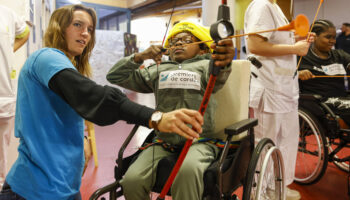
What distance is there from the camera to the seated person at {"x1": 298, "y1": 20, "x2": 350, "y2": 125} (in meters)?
2.23

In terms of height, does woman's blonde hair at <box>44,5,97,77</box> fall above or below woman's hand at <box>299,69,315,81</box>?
above

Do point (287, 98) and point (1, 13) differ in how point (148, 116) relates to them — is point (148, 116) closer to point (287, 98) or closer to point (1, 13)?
point (287, 98)

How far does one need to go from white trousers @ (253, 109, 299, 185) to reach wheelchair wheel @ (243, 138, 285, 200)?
0.53 feet

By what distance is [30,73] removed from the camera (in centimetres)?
83

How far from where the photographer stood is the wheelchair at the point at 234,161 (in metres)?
1.09

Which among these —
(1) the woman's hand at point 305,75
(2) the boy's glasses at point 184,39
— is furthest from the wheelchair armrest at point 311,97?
(2) the boy's glasses at point 184,39

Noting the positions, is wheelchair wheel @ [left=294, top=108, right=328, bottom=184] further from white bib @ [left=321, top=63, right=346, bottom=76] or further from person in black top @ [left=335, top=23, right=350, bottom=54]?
person in black top @ [left=335, top=23, right=350, bottom=54]

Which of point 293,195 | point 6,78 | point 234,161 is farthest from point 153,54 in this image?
point 293,195

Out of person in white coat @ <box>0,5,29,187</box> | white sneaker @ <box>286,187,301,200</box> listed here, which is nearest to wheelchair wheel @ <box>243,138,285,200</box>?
white sneaker @ <box>286,187,301,200</box>

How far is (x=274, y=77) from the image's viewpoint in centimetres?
164

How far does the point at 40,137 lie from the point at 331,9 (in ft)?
20.9

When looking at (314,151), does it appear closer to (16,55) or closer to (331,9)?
(16,55)

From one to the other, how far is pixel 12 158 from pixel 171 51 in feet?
5.39

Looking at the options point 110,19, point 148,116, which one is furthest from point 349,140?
point 110,19
